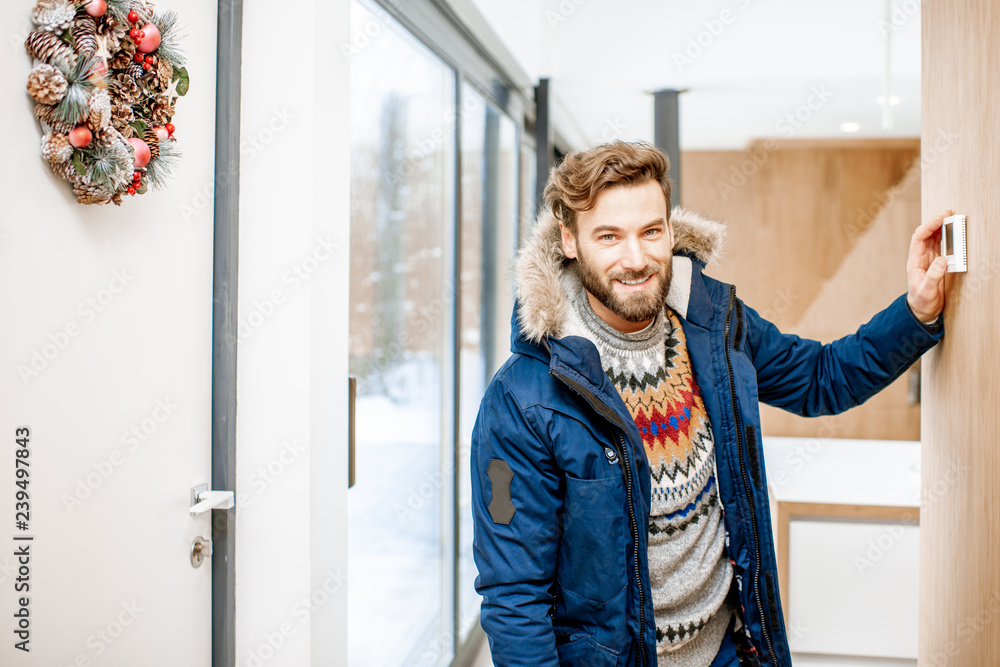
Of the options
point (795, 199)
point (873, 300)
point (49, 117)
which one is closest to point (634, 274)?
point (49, 117)

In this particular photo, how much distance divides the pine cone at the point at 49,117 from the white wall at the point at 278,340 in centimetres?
46

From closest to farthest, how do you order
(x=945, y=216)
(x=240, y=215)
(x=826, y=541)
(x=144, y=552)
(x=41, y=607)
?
(x=41, y=607) < (x=144, y=552) < (x=945, y=216) < (x=240, y=215) < (x=826, y=541)

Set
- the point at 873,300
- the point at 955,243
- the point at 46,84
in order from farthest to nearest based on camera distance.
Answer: the point at 873,300, the point at 955,243, the point at 46,84

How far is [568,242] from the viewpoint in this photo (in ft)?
4.25

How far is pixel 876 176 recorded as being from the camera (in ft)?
10.7

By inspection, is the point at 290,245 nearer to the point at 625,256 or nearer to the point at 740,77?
the point at 625,256

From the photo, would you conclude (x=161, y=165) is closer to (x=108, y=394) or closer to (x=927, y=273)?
(x=108, y=394)

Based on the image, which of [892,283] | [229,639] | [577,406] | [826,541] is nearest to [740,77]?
[892,283]

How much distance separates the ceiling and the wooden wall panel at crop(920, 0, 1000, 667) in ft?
5.47

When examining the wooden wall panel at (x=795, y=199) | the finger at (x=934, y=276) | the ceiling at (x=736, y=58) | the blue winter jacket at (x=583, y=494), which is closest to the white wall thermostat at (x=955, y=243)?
the finger at (x=934, y=276)

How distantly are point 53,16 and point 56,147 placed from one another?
148mm

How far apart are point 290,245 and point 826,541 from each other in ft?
6.47

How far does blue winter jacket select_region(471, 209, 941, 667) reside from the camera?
3.58ft

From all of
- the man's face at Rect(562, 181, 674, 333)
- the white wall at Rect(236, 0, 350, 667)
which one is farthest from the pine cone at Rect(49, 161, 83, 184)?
the man's face at Rect(562, 181, 674, 333)
